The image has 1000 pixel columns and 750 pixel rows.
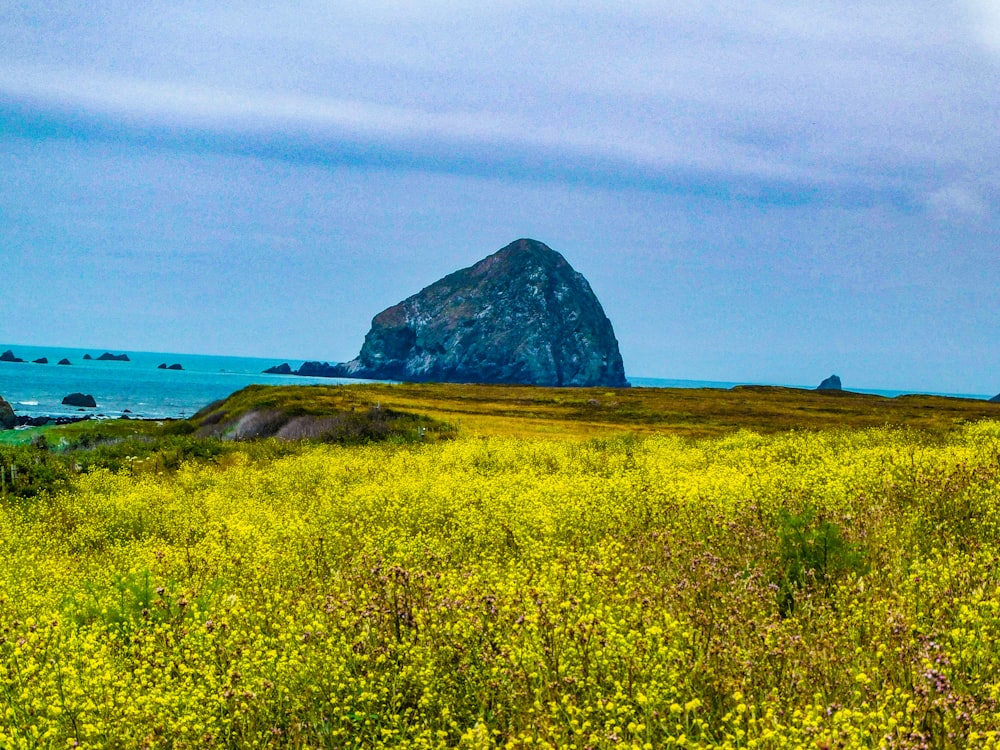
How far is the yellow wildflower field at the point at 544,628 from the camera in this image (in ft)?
17.6

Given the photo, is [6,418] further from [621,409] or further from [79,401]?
[621,409]

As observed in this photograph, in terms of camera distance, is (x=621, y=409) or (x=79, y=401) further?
(x=79, y=401)

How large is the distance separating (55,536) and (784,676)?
1459 cm

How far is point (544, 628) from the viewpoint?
19.9ft

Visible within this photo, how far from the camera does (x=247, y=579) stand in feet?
33.2

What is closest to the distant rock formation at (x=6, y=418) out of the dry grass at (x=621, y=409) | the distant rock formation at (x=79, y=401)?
the dry grass at (x=621, y=409)

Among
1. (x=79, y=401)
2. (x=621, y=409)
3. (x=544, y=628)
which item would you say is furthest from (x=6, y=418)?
(x=544, y=628)

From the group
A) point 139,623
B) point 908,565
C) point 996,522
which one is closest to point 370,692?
point 139,623

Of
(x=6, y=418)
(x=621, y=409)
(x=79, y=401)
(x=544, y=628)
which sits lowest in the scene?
(x=79, y=401)

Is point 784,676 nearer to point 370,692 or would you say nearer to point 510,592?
point 510,592

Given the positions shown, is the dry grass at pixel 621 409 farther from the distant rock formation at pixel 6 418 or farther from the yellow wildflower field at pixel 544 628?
the yellow wildflower field at pixel 544 628

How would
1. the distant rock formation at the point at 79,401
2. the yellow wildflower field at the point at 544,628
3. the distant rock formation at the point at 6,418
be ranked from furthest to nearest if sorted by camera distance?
the distant rock formation at the point at 79,401 < the distant rock formation at the point at 6,418 < the yellow wildflower field at the point at 544,628

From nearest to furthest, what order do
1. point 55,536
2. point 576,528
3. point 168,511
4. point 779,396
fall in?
point 576,528 < point 55,536 < point 168,511 < point 779,396

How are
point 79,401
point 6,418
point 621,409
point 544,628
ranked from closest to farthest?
point 544,628 < point 621,409 < point 6,418 < point 79,401
